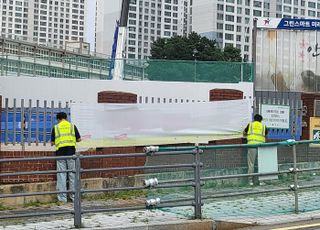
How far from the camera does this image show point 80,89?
1770cm

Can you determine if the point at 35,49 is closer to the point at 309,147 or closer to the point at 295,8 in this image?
the point at 309,147

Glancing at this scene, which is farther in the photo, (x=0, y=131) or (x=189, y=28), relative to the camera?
(x=189, y=28)

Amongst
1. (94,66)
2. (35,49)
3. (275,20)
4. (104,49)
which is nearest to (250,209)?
(275,20)

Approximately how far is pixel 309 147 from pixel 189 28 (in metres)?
148

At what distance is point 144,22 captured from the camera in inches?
6132

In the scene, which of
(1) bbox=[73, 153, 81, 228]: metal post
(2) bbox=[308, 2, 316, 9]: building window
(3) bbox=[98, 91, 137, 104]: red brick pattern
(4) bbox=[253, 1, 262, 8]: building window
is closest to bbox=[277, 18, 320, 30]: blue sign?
(3) bbox=[98, 91, 137, 104]: red brick pattern

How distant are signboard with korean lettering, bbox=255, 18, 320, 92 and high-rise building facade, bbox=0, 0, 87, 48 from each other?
13933cm

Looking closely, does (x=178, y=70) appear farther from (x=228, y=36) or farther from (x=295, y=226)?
(x=228, y=36)

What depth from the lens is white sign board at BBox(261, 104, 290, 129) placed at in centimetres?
1606

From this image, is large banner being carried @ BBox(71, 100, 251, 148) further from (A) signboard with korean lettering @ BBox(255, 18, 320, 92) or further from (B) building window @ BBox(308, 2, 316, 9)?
(B) building window @ BBox(308, 2, 316, 9)

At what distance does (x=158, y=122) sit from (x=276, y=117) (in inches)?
159

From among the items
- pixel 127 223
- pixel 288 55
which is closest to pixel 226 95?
→ pixel 288 55

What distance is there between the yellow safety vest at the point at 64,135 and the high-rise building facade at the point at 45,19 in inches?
5679

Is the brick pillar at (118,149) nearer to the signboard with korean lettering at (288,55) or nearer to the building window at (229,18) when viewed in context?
the signboard with korean lettering at (288,55)
